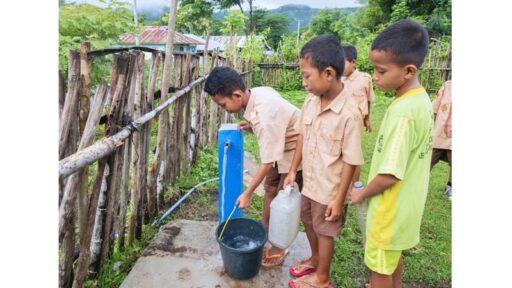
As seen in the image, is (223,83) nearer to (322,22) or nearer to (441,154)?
(441,154)

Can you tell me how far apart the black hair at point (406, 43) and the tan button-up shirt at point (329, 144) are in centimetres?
46

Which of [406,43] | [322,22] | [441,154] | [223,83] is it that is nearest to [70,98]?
[223,83]

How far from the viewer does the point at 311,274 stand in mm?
2592

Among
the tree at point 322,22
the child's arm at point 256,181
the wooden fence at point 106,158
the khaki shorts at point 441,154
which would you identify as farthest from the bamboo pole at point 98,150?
the tree at point 322,22

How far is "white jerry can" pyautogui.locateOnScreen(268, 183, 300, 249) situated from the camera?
2.45 m

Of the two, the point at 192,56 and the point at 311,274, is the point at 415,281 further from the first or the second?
the point at 192,56

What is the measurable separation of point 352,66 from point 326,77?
252 cm

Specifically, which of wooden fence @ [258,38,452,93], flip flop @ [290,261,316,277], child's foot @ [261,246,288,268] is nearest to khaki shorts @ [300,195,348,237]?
flip flop @ [290,261,316,277]

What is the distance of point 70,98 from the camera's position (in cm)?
196

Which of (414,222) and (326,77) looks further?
(326,77)

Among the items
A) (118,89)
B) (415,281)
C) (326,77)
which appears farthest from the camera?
(415,281)

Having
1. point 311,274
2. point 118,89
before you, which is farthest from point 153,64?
point 311,274

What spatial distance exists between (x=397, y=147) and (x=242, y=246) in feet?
4.76

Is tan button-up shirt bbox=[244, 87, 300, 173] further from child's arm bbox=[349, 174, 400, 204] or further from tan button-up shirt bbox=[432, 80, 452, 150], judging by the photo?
tan button-up shirt bbox=[432, 80, 452, 150]
